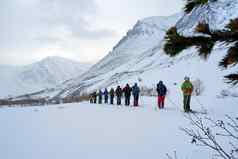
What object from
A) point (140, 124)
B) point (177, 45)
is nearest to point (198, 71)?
point (140, 124)

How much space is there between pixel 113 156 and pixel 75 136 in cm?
214

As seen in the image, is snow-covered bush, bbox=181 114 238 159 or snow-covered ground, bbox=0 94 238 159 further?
snow-covered ground, bbox=0 94 238 159

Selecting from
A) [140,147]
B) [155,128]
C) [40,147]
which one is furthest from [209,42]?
[155,128]

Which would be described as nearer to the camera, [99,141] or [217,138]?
[217,138]

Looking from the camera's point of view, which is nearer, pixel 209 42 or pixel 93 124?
pixel 209 42

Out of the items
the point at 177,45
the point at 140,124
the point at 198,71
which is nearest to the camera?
the point at 177,45

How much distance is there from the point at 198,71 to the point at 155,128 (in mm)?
64281

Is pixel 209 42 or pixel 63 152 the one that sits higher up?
A: pixel 209 42

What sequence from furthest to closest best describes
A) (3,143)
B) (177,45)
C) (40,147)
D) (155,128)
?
(155,128)
(3,143)
(40,147)
(177,45)

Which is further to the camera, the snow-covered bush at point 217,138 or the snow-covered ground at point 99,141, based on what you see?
the snow-covered ground at point 99,141

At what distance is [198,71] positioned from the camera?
70812 millimetres

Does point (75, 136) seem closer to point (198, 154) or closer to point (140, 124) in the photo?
point (140, 124)

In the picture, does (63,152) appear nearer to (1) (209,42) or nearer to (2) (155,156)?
(2) (155,156)

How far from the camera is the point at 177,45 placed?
135 inches
